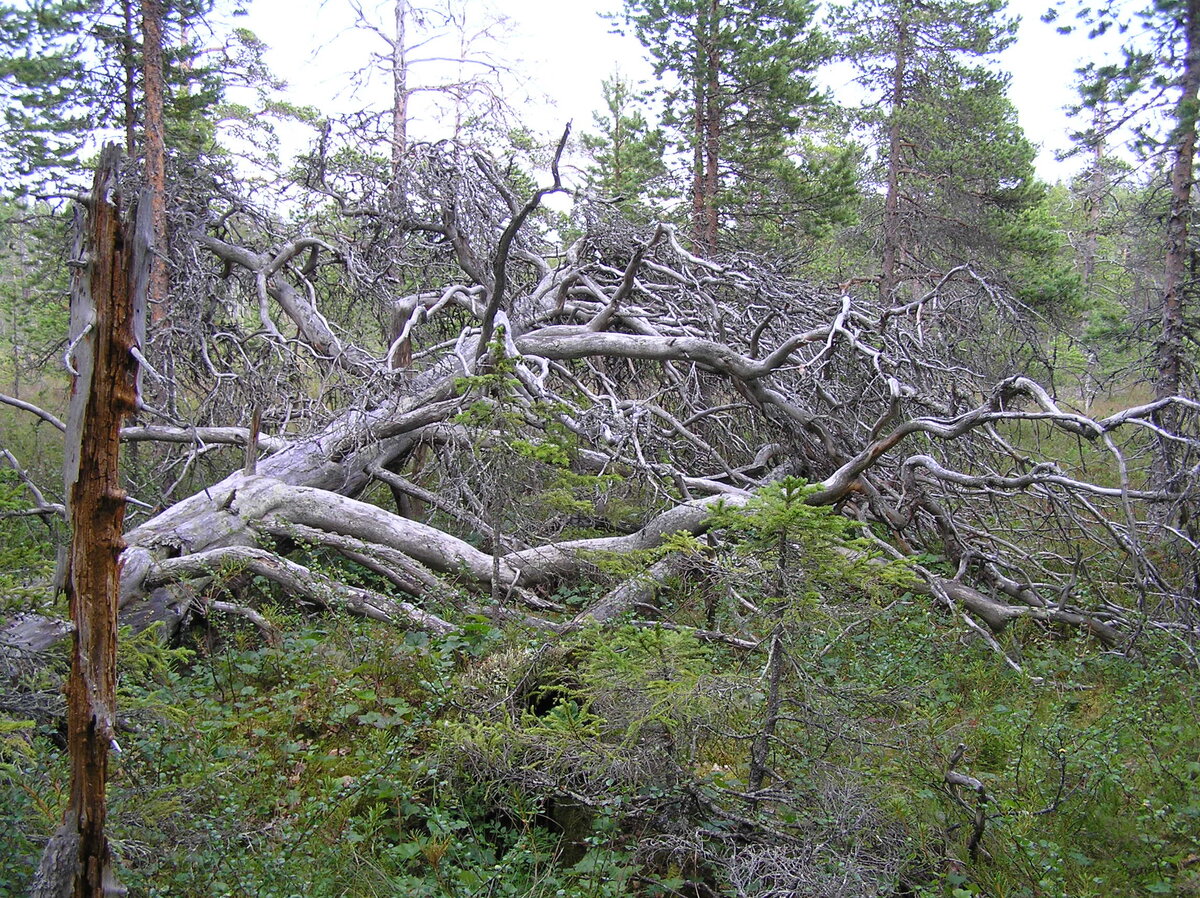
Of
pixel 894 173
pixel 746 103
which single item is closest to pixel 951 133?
pixel 894 173

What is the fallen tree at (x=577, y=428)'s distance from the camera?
5566mm

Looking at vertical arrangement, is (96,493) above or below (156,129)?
below

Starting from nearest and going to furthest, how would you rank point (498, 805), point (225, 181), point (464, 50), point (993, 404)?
1. point (498, 805)
2. point (993, 404)
3. point (225, 181)
4. point (464, 50)

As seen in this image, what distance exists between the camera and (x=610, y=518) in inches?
295

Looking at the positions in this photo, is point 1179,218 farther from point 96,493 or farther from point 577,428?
point 96,493

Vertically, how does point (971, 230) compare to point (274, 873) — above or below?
above

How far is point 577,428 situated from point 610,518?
1264mm

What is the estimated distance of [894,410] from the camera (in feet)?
18.7

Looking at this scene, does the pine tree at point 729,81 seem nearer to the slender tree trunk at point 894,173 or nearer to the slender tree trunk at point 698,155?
the slender tree trunk at point 698,155

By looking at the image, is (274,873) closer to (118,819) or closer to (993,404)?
(118,819)

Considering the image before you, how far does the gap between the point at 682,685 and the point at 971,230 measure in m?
14.1

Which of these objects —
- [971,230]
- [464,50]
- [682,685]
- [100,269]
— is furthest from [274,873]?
[971,230]

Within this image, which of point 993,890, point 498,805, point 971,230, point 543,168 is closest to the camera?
point 993,890

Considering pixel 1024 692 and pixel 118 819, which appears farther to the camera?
pixel 1024 692
